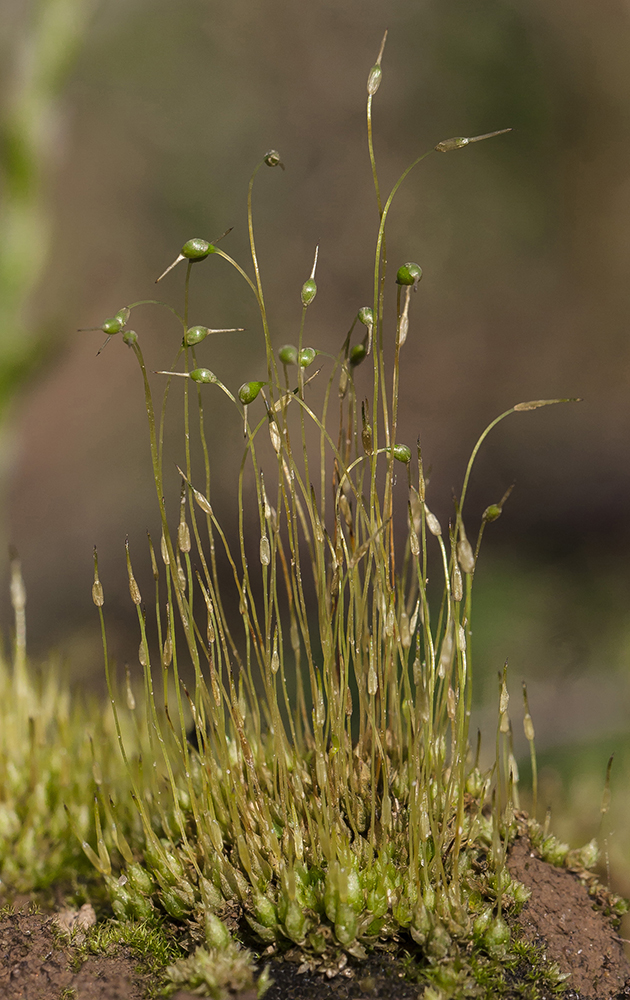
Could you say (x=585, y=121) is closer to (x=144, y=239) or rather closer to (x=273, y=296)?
(x=273, y=296)

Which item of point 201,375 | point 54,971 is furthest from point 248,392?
point 54,971

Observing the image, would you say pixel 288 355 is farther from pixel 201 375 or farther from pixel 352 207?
pixel 352 207

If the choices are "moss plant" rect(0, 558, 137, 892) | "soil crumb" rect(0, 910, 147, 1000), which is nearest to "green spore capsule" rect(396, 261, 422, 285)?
"moss plant" rect(0, 558, 137, 892)

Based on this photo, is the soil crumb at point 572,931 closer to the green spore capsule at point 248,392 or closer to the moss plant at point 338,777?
the moss plant at point 338,777

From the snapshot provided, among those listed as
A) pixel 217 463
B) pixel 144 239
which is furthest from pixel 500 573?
pixel 144 239

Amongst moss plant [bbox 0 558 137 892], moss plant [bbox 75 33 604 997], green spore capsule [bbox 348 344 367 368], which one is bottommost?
moss plant [bbox 0 558 137 892]

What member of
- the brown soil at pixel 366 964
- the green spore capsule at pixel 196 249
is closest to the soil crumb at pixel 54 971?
the brown soil at pixel 366 964

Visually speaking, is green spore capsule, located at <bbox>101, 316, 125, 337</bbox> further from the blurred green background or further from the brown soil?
the blurred green background
